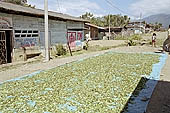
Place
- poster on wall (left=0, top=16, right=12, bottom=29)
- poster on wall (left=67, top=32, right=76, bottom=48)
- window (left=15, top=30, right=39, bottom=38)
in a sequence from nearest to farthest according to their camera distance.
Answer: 1. poster on wall (left=0, top=16, right=12, bottom=29)
2. window (left=15, top=30, right=39, bottom=38)
3. poster on wall (left=67, top=32, right=76, bottom=48)

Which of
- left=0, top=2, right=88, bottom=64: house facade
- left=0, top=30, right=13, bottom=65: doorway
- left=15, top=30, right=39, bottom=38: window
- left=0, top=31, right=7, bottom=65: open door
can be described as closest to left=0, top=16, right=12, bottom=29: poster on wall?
left=0, top=2, right=88, bottom=64: house facade

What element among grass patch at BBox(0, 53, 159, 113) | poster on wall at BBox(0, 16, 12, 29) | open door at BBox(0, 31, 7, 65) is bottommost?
grass patch at BBox(0, 53, 159, 113)

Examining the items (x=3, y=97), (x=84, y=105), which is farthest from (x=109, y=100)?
(x=3, y=97)

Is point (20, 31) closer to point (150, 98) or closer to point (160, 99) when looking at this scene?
point (150, 98)

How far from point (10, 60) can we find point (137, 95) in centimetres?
793

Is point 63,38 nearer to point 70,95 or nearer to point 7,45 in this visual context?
point 7,45

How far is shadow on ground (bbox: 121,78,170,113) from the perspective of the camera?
3.45m

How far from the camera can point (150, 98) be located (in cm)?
404

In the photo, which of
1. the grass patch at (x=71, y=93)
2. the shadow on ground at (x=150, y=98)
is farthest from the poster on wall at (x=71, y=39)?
the shadow on ground at (x=150, y=98)

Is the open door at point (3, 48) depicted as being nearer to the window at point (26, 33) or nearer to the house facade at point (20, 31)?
the house facade at point (20, 31)

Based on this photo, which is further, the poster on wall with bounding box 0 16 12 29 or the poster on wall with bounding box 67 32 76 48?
the poster on wall with bounding box 67 32 76 48

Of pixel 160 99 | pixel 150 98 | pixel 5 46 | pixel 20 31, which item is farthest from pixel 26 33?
pixel 160 99

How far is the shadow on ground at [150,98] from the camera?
3.45m

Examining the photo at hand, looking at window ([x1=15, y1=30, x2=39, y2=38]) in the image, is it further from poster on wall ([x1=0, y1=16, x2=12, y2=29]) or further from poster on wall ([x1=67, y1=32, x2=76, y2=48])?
poster on wall ([x1=67, y1=32, x2=76, y2=48])
